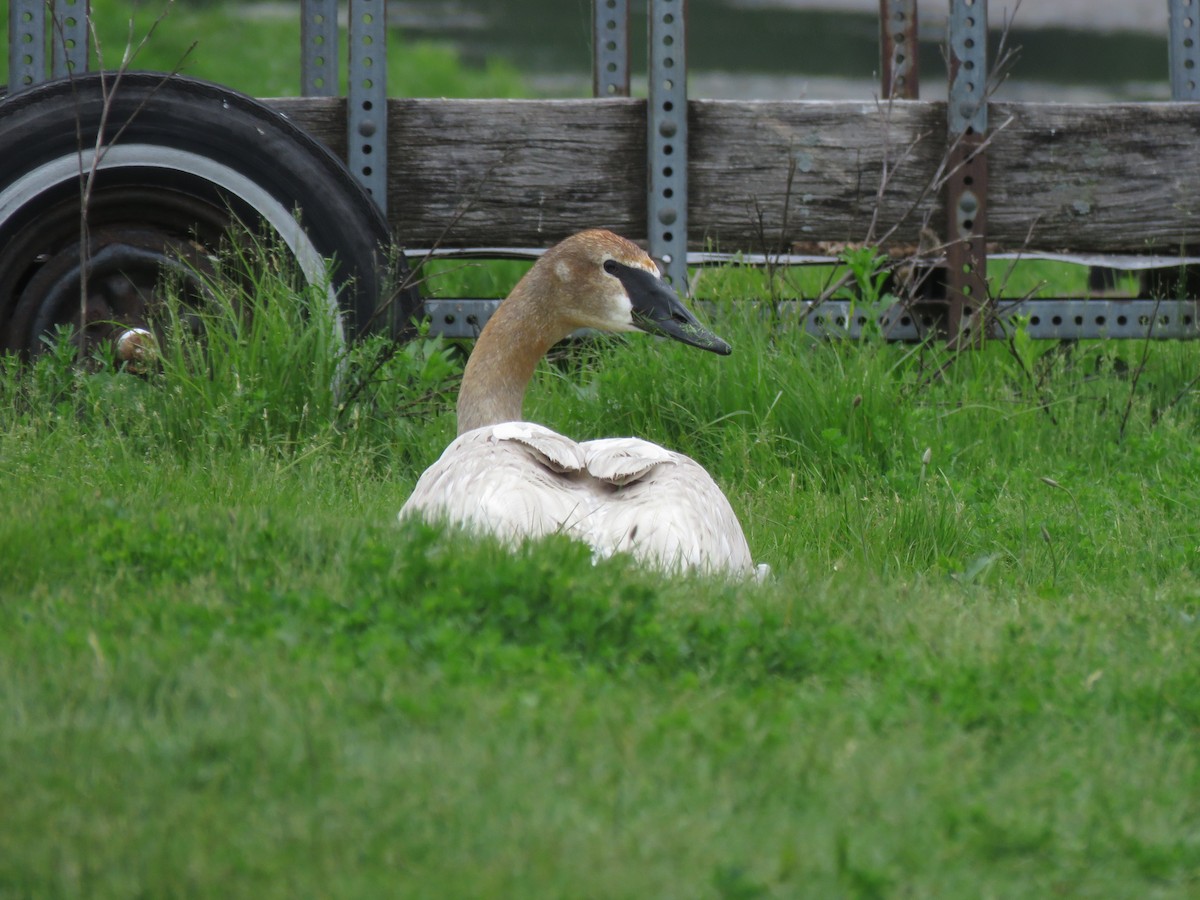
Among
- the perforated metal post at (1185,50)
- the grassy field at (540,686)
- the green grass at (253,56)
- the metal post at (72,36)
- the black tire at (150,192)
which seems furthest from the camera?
the green grass at (253,56)

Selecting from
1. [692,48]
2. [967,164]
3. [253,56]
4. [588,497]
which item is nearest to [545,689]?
[588,497]

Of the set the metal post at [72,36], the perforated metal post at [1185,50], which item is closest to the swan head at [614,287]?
the metal post at [72,36]

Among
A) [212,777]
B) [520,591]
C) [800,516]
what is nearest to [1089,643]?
[520,591]

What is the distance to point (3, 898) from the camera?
232 cm

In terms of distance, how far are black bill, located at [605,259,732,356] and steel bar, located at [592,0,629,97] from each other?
190 centimetres

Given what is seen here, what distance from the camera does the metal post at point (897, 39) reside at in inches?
278

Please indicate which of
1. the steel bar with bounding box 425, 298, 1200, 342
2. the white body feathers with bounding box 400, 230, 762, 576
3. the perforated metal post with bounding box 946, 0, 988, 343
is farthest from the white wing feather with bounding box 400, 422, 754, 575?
the perforated metal post with bounding box 946, 0, 988, 343

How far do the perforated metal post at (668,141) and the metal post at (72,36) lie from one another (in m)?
2.38

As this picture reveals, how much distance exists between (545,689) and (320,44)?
4.33 m

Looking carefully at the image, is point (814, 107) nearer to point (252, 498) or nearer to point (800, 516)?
point (800, 516)

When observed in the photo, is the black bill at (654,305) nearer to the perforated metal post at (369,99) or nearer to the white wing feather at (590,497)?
the white wing feather at (590,497)

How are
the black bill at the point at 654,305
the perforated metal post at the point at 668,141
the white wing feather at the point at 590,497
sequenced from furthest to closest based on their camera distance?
the perforated metal post at the point at 668,141 < the black bill at the point at 654,305 < the white wing feather at the point at 590,497

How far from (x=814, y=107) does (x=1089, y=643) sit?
3.62 metres

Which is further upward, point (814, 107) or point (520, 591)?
point (814, 107)
